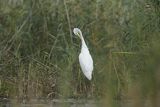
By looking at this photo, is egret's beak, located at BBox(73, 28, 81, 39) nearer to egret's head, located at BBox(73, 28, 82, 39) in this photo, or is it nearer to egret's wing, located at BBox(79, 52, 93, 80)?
egret's head, located at BBox(73, 28, 82, 39)

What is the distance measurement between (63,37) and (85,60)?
0.73 meters

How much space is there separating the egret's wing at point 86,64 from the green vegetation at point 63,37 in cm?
10

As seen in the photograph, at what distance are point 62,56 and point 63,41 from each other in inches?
10.5


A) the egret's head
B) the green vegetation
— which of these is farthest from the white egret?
the green vegetation

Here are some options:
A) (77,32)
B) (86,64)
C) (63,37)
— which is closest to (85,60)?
(86,64)

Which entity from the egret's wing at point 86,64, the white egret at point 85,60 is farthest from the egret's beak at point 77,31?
the egret's wing at point 86,64

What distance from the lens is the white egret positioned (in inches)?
255

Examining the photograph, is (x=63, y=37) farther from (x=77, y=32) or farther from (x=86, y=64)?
(x=86, y=64)

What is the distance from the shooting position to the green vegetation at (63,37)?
662 centimetres

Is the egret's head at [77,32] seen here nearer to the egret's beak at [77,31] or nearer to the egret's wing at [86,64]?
the egret's beak at [77,31]

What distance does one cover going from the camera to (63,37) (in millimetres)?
7141

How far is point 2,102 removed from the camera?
6238mm

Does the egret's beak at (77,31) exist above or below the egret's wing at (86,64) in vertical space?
above

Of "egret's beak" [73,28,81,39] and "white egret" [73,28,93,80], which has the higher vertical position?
"egret's beak" [73,28,81,39]
